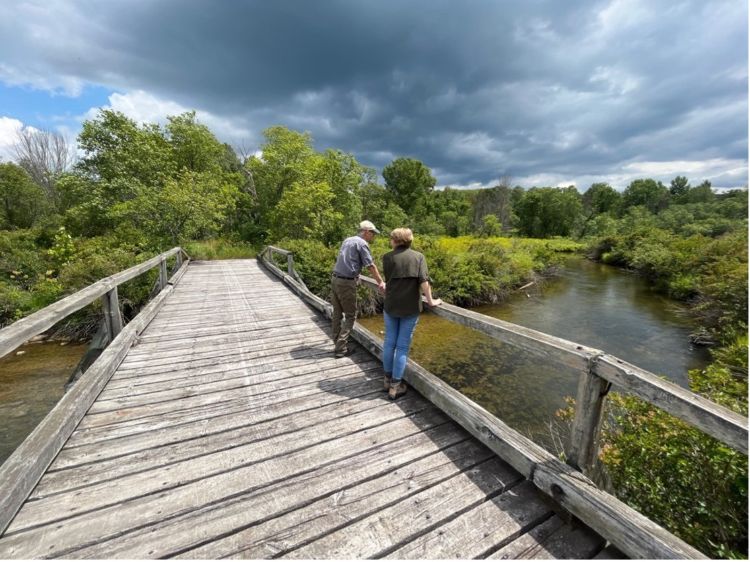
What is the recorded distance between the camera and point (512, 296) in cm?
1664

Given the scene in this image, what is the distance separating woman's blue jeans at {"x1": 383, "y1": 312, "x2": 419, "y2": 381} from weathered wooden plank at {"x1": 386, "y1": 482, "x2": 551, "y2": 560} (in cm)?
135

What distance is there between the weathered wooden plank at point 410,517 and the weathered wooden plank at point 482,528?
4 cm

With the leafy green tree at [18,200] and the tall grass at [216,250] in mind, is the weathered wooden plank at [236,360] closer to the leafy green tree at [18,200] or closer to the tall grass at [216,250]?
the tall grass at [216,250]

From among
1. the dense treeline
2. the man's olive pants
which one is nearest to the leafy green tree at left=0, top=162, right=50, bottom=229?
the dense treeline

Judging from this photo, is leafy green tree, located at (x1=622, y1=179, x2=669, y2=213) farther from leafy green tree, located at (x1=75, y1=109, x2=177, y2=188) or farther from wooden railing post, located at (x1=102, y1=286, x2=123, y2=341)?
wooden railing post, located at (x1=102, y1=286, x2=123, y2=341)

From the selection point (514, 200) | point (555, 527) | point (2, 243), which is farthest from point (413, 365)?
point (514, 200)

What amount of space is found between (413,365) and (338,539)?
187 centimetres

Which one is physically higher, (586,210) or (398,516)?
(586,210)

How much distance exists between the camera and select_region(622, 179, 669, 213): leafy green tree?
5575 cm

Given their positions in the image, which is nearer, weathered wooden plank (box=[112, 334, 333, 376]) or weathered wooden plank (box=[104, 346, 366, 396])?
weathered wooden plank (box=[104, 346, 366, 396])

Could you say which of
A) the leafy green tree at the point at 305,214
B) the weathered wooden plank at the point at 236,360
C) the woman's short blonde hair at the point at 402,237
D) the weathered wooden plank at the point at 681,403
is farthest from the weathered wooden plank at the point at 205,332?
the leafy green tree at the point at 305,214

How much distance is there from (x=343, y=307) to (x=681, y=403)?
333cm

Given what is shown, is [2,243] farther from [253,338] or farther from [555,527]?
[555,527]

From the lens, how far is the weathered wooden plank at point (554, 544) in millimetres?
1724
